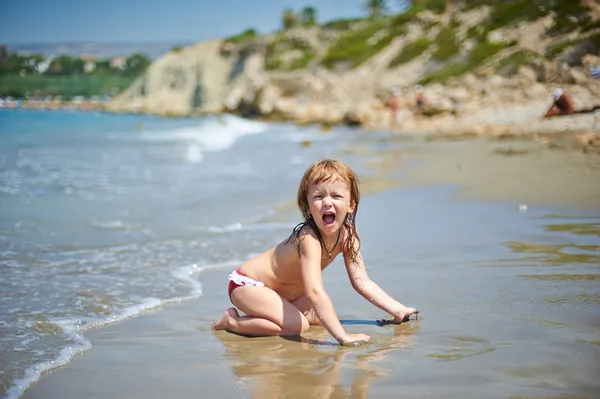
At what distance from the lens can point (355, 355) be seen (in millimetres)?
3176

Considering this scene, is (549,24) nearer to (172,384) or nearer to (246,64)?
(172,384)

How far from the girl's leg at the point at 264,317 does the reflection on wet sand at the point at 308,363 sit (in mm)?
51

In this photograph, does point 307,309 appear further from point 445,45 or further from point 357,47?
point 357,47

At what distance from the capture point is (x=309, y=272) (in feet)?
11.7

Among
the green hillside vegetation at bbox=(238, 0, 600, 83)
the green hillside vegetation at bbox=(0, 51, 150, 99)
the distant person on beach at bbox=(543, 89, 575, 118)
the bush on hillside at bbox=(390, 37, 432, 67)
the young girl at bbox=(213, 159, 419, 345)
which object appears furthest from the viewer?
the bush on hillside at bbox=(390, 37, 432, 67)

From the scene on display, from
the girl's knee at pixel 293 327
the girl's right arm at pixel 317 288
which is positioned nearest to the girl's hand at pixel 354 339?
the girl's right arm at pixel 317 288

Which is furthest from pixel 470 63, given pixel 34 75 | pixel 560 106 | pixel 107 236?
pixel 107 236

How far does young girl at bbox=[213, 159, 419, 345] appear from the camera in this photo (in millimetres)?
3578

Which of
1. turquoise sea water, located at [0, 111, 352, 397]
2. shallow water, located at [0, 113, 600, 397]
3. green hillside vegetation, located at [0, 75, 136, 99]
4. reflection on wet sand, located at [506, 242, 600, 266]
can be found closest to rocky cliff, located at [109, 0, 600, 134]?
turquoise sea water, located at [0, 111, 352, 397]

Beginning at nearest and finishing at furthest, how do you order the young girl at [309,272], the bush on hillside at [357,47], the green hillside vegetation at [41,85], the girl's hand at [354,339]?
1. the girl's hand at [354,339]
2. the young girl at [309,272]
3. the green hillside vegetation at [41,85]
4. the bush on hillside at [357,47]

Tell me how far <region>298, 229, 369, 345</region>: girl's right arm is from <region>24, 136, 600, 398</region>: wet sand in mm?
107

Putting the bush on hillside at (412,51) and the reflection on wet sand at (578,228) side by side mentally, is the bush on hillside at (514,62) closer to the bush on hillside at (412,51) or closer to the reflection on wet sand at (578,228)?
the bush on hillside at (412,51)

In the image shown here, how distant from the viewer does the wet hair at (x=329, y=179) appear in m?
3.59

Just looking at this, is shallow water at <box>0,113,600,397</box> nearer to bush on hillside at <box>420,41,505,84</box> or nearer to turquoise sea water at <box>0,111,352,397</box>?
turquoise sea water at <box>0,111,352,397</box>
